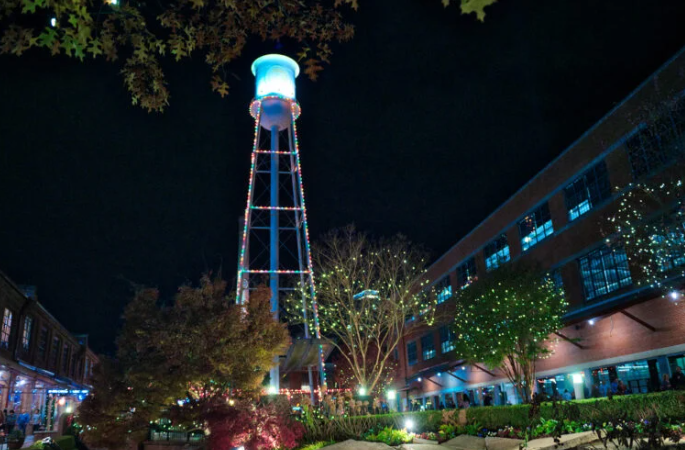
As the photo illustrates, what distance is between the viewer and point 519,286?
28.3 meters

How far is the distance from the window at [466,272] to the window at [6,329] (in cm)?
3031

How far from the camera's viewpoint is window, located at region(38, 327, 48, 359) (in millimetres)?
42219

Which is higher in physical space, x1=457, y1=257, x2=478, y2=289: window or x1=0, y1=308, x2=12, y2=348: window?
x1=457, y1=257, x2=478, y2=289: window

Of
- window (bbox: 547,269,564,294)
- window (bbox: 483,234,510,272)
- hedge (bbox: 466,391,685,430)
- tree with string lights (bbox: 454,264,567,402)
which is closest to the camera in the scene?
hedge (bbox: 466,391,685,430)

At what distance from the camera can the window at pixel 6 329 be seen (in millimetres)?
32406

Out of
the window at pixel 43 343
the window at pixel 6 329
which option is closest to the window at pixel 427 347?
the window at pixel 43 343

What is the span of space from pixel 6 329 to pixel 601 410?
32739 millimetres

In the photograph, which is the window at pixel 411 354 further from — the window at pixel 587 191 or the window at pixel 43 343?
the window at pixel 43 343

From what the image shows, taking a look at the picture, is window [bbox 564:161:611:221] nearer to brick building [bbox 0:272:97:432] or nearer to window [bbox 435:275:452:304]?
window [bbox 435:275:452:304]

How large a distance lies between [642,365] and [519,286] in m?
6.30

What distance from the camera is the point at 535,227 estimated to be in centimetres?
3372

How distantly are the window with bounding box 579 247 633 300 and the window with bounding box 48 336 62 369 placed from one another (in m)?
40.3

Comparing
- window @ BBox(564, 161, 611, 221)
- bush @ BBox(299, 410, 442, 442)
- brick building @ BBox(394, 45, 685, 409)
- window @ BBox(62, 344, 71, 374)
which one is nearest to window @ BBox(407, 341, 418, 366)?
brick building @ BBox(394, 45, 685, 409)

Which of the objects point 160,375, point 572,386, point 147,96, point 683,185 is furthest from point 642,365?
point 147,96
